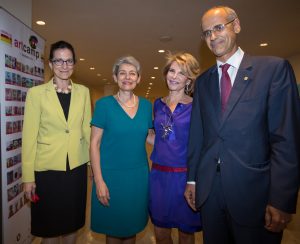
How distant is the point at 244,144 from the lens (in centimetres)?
133

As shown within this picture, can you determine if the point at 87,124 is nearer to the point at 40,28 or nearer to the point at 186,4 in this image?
the point at 186,4

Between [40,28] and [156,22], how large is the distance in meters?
2.69

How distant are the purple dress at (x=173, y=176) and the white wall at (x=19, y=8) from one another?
2490mm

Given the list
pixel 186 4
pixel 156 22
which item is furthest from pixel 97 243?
pixel 156 22

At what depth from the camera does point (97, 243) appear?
2.71 m

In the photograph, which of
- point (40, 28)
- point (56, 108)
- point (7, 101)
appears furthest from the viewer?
point (40, 28)

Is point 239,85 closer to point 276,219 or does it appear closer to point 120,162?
point 276,219

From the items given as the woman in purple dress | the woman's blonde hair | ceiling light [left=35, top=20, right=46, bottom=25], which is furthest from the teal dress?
ceiling light [left=35, top=20, right=46, bottom=25]

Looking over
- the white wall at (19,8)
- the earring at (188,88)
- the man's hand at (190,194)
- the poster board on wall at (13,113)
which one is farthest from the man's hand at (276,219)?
the white wall at (19,8)

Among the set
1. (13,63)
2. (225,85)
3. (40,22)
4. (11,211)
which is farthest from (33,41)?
(40,22)

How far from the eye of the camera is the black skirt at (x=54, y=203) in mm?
1832

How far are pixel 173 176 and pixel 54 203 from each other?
963 mm

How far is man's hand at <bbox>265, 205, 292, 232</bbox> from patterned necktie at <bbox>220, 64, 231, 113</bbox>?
62 centimetres

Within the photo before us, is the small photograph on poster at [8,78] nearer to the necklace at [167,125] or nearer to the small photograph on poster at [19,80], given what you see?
the small photograph on poster at [19,80]
